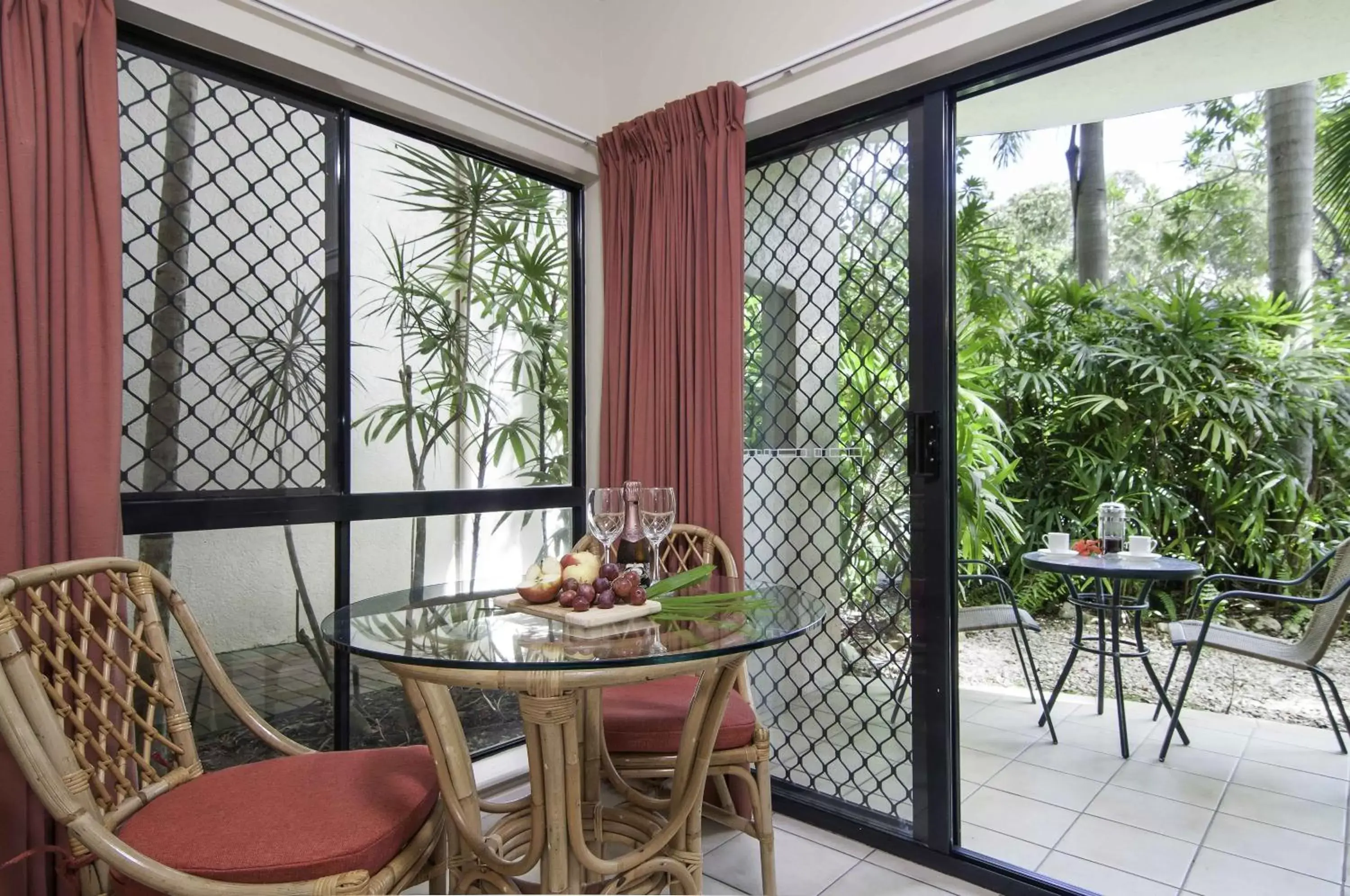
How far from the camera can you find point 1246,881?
2.03 m

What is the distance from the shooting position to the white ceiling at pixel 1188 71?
239 cm

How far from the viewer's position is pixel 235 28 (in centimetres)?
182

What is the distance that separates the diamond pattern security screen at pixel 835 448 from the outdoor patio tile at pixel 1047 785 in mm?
783

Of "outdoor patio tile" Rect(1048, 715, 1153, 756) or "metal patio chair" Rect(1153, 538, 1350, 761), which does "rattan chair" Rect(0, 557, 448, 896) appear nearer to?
"metal patio chair" Rect(1153, 538, 1350, 761)

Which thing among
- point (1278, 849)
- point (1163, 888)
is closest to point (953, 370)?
point (1163, 888)

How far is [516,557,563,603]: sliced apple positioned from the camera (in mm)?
1576

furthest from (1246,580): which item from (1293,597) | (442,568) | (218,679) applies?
(218,679)

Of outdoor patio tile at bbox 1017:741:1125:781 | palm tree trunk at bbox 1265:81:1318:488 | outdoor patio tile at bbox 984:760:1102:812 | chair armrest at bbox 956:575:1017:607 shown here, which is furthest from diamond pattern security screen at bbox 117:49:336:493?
palm tree trunk at bbox 1265:81:1318:488

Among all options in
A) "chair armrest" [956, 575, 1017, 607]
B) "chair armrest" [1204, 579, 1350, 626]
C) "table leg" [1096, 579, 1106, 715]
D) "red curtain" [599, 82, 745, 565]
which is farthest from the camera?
"table leg" [1096, 579, 1106, 715]

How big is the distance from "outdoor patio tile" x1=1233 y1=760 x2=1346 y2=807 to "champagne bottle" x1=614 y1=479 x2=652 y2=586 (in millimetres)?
2481

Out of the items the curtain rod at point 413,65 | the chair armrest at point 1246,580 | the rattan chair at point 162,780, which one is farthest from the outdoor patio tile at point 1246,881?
the curtain rod at point 413,65

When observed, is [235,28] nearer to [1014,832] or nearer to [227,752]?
[227,752]

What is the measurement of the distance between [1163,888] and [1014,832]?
45 cm

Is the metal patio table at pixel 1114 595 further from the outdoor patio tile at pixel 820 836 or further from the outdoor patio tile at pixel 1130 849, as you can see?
the outdoor patio tile at pixel 820 836
